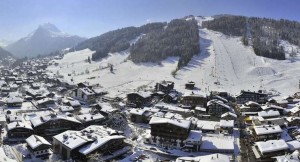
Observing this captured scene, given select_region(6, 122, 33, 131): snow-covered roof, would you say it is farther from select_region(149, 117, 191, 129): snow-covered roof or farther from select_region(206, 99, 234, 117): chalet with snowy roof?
select_region(206, 99, 234, 117): chalet with snowy roof

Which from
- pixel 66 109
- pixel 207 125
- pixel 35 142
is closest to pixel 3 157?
pixel 35 142

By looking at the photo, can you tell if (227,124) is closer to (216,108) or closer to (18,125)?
(216,108)

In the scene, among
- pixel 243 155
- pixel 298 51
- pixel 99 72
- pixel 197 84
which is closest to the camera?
pixel 243 155

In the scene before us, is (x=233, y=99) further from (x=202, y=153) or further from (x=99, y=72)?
(x=99, y=72)

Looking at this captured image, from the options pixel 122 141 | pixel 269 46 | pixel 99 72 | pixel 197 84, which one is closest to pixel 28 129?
pixel 122 141

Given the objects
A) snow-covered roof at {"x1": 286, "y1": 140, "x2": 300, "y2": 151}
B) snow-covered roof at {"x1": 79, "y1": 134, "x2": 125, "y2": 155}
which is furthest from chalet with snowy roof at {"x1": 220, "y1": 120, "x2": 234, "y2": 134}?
snow-covered roof at {"x1": 79, "y1": 134, "x2": 125, "y2": 155}
